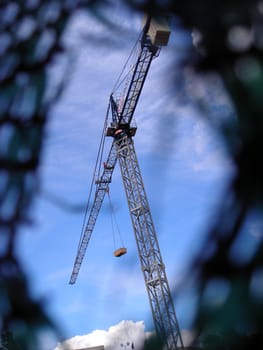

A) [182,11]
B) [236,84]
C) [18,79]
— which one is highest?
[18,79]

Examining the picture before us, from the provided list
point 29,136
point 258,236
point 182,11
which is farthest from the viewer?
point 29,136

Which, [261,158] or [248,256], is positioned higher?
[261,158]

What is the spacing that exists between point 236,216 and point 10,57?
67 cm

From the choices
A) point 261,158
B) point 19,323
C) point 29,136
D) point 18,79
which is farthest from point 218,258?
point 18,79

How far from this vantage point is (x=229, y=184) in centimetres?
55

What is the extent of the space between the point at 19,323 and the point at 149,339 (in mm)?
265

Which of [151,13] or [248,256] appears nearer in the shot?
[248,256]

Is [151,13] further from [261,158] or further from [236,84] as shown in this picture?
[261,158]

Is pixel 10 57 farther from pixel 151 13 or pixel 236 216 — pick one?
pixel 236 216

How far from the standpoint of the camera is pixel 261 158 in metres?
0.53

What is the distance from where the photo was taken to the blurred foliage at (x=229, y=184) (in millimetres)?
504

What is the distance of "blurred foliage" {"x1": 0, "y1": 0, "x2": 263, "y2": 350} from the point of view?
1.65 ft

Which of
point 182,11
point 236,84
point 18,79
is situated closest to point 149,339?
point 236,84

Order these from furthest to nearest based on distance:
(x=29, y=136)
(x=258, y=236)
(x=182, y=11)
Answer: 1. (x=29, y=136)
2. (x=182, y=11)
3. (x=258, y=236)
